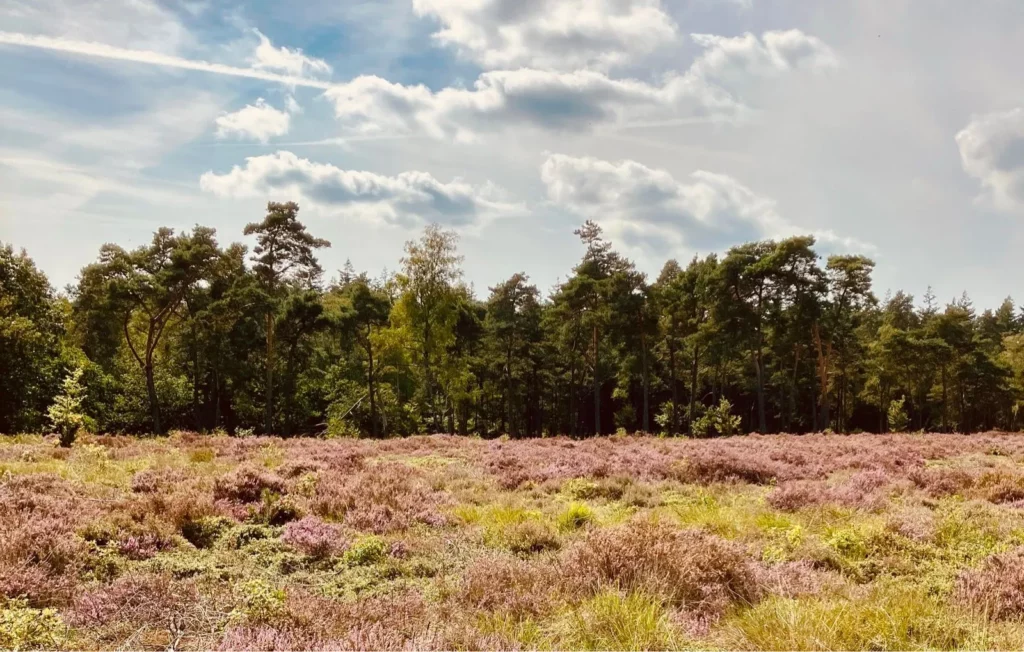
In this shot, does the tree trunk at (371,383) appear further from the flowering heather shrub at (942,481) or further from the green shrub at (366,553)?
the green shrub at (366,553)

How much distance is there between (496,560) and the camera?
648 cm

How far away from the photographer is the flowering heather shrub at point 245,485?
962cm

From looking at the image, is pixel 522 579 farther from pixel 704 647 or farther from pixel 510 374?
pixel 510 374

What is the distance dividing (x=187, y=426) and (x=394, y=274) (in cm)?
2647

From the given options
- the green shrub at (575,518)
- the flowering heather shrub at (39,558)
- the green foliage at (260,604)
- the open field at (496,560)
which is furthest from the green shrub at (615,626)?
the flowering heather shrub at (39,558)

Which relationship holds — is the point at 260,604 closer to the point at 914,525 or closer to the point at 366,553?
the point at 366,553

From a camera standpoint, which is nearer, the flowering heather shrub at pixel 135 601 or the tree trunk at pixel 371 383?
the flowering heather shrub at pixel 135 601

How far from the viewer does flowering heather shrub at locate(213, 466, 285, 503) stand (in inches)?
379

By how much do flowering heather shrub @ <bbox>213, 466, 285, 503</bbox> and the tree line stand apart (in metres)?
22.8

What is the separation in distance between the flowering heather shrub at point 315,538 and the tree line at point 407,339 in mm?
25812

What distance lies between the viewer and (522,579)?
19.3ft

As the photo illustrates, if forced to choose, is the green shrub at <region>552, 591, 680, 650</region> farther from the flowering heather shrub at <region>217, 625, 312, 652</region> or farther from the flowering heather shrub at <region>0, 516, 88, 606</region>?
the flowering heather shrub at <region>0, 516, 88, 606</region>

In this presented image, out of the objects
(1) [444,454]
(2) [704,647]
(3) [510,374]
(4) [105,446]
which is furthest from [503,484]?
(3) [510,374]

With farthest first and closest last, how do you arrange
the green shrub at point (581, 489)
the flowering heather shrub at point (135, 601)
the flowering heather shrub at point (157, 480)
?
the green shrub at point (581, 489)
the flowering heather shrub at point (157, 480)
the flowering heather shrub at point (135, 601)
